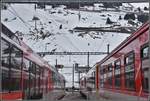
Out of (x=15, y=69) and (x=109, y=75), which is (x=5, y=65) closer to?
(x=15, y=69)

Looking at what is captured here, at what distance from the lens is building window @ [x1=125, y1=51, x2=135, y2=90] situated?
33.9 feet

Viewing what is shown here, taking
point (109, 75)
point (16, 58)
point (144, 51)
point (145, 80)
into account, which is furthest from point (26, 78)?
point (109, 75)

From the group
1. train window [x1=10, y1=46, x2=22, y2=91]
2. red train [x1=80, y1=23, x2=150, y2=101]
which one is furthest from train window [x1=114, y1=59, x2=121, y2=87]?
train window [x1=10, y1=46, x2=22, y2=91]

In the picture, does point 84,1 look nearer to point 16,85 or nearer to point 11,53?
point 11,53

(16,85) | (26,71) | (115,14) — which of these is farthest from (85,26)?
(16,85)

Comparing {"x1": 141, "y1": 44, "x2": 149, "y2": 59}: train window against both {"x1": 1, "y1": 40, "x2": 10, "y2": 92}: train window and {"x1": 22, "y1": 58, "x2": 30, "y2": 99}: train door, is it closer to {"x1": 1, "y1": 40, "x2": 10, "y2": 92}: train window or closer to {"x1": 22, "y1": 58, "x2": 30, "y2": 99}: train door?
{"x1": 1, "y1": 40, "x2": 10, "y2": 92}: train window

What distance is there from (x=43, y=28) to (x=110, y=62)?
338cm

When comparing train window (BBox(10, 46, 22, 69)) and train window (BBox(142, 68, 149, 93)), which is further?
train window (BBox(10, 46, 22, 69))

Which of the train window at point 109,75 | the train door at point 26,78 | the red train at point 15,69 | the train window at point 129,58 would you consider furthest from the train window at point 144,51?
the train window at point 109,75

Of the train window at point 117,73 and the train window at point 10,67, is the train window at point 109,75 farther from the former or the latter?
the train window at point 10,67

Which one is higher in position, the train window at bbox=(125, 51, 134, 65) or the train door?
the train window at bbox=(125, 51, 134, 65)

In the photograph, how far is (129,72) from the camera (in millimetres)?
10781

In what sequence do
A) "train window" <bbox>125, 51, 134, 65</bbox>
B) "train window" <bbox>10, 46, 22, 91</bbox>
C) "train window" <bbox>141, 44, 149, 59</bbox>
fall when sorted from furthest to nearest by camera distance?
"train window" <bbox>125, 51, 134, 65</bbox> < "train window" <bbox>10, 46, 22, 91</bbox> < "train window" <bbox>141, 44, 149, 59</bbox>

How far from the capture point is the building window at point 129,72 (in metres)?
10.3
